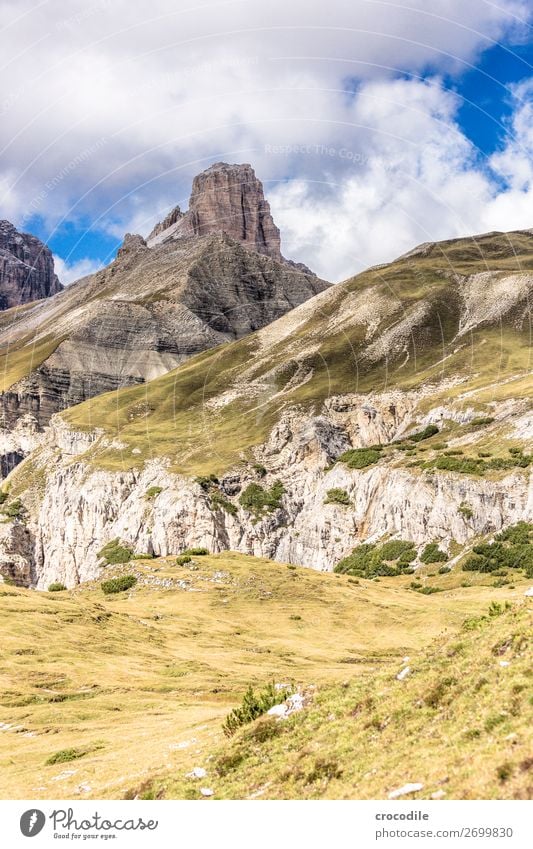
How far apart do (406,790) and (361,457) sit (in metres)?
114

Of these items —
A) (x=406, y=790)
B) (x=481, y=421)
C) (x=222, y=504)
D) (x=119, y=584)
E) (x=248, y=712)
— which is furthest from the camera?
(x=222, y=504)

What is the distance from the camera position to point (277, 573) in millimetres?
80375

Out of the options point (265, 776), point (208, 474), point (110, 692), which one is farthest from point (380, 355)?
point (265, 776)

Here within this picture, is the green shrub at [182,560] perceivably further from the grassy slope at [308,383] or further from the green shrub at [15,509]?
the green shrub at [15,509]

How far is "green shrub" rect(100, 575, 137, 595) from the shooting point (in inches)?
3093

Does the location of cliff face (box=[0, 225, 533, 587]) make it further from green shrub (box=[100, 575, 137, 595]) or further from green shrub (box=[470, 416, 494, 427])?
green shrub (box=[100, 575, 137, 595])

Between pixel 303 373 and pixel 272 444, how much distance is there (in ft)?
108

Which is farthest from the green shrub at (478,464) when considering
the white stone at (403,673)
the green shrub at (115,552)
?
the white stone at (403,673)

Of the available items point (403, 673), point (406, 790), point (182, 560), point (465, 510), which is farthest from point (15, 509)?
point (406, 790)

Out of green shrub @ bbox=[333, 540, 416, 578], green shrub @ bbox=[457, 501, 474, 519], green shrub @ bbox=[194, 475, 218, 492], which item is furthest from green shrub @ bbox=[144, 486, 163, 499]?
green shrub @ bbox=[457, 501, 474, 519]

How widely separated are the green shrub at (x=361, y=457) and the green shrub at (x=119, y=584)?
56.1 meters

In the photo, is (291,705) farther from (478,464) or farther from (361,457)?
(361,457)

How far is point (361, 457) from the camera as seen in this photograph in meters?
129
